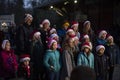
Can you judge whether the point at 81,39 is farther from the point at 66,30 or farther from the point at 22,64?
the point at 22,64

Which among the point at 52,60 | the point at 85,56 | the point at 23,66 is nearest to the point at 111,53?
the point at 85,56

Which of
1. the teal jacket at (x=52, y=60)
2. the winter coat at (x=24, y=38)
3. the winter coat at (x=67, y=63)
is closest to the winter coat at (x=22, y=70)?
the teal jacket at (x=52, y=60)

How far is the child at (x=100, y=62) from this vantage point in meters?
12.3

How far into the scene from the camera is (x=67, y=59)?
11.5m

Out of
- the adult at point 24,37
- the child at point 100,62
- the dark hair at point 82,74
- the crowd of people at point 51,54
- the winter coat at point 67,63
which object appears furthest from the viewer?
the child at point 100,62

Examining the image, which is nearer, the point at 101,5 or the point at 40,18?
the point at 40,18

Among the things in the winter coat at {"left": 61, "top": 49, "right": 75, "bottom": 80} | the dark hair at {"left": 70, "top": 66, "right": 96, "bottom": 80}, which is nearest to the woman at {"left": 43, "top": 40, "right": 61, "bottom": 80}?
the winter coat at {"left": 61, "top": 49, "right": 75, "bottom": 80}

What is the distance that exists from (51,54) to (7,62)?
117cm

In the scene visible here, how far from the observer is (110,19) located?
71.1ft

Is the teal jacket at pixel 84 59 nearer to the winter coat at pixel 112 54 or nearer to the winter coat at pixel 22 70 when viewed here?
the winter coat at pixel 112 54

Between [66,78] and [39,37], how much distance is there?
130 cm

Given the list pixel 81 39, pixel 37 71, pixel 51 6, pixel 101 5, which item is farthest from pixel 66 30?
pixel 51 6

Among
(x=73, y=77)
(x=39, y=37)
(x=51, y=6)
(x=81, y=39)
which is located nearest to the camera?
(x=73, y=77)

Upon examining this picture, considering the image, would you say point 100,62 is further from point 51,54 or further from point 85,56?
point 51,54
